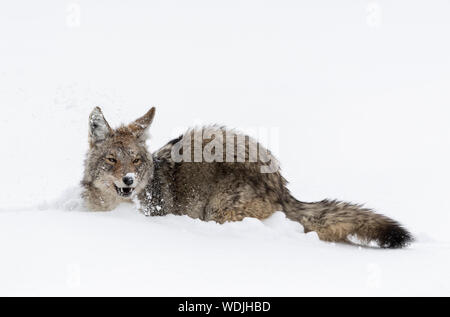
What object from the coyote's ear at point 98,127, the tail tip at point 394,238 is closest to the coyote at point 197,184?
the coyote's ear at point 98,127

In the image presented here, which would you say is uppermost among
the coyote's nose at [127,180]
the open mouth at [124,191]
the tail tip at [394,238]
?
the coyote's nose at [127,180]

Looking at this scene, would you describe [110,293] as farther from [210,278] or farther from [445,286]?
[445,286]

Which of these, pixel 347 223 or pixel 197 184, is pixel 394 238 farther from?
pixel 197 184

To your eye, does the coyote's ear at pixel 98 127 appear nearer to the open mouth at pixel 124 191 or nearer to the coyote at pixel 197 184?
the coyote at pixel 197 184

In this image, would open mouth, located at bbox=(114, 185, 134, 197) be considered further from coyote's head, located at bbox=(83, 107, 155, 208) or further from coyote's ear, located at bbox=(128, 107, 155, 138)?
coyote's ear, located at bbox=(128, 107, 155, 138)

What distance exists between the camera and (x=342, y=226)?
622cm

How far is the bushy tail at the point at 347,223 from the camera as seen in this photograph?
588cm

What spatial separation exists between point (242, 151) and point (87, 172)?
2.26 metres

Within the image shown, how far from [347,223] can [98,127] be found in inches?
145

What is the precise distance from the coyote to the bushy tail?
1cm

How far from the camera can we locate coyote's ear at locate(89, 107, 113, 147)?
6.89m

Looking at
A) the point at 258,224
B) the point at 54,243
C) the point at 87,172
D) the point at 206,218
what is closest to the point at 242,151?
the point at 206,218

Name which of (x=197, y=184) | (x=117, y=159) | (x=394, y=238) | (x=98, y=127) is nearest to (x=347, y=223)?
(x=394, y=238)

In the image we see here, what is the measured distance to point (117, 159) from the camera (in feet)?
22.0
